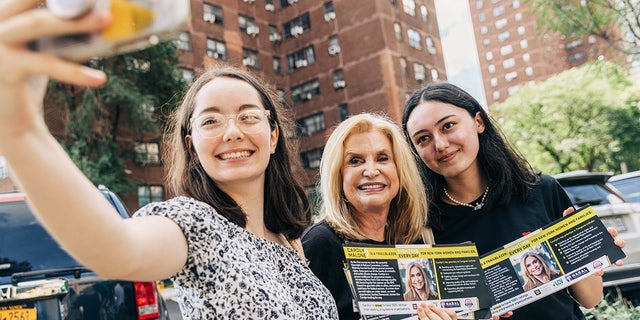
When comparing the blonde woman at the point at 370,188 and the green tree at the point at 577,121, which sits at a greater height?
the green tree at the point at 577,121

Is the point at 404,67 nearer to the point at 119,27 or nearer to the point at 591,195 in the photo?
the point at 591,195

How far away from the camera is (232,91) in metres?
1.96

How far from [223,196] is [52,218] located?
94cm

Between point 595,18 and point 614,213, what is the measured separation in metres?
4.64

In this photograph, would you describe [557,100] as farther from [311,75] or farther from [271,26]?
[271,26]

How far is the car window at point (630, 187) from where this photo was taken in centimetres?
736

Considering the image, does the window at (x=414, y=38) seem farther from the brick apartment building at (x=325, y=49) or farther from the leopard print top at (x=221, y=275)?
the leopard print top at (x=221, y=275)

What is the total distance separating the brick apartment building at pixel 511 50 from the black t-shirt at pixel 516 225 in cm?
7945

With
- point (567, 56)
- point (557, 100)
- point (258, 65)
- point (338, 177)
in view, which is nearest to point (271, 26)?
point (258, 65)

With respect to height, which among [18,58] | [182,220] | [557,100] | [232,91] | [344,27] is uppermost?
[344,27]

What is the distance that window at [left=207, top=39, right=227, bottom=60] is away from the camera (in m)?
31.2

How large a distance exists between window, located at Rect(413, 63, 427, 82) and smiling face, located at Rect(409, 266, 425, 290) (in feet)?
110

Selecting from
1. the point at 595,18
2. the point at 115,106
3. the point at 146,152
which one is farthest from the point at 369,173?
the point at 146,152

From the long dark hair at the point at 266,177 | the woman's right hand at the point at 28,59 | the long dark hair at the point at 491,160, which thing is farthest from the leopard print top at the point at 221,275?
the long dark hair at the point at 491,160
